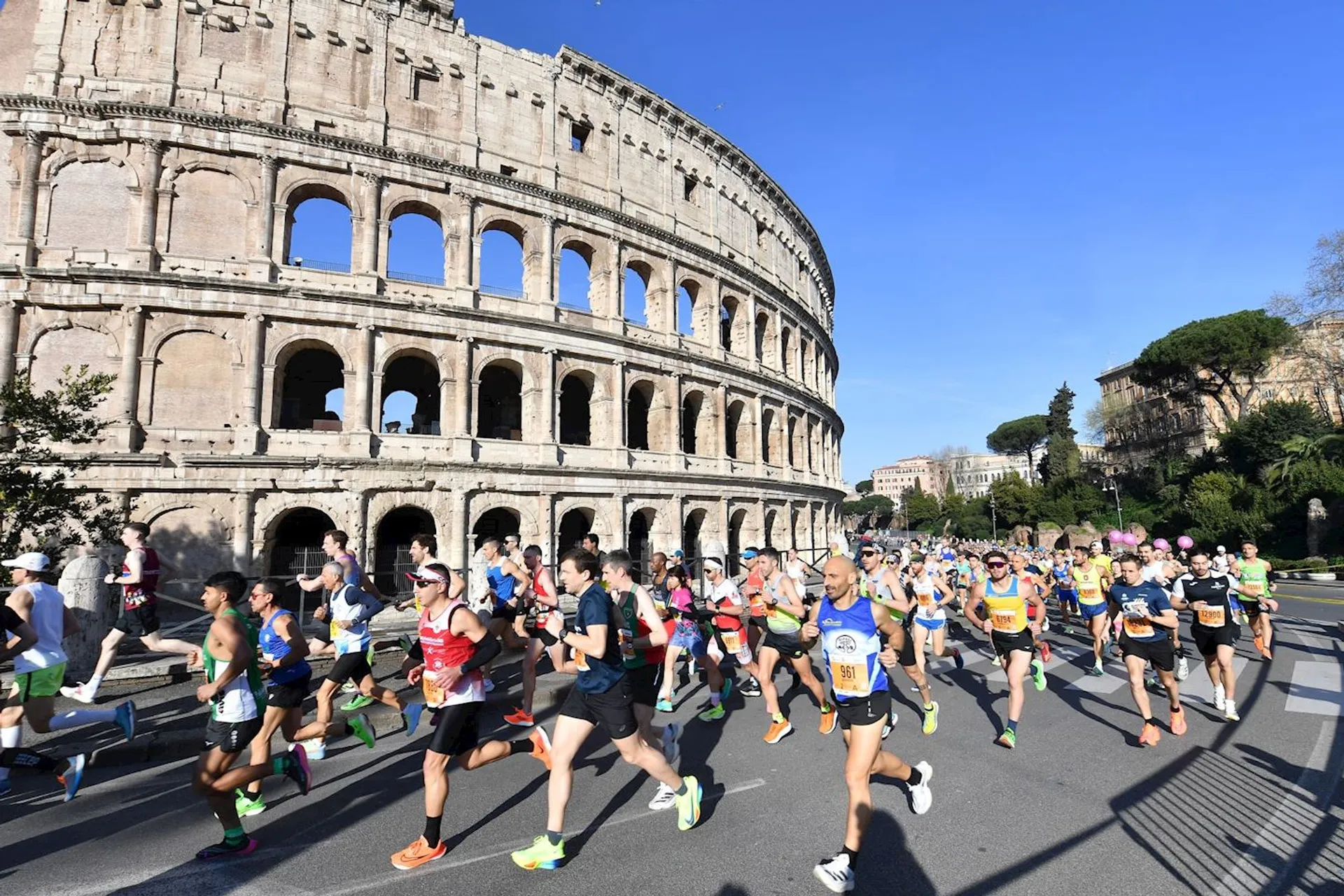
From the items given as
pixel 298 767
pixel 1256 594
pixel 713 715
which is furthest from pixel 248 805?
pixel 1256 594

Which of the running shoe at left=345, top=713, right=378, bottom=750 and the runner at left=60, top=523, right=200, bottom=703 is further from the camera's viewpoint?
the runner at left=60, top=523, right=200, bottom=703

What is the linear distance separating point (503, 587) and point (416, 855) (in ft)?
14.9

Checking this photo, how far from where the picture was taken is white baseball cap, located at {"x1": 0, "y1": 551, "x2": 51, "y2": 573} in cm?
561

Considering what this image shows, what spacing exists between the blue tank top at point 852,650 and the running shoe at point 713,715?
11.6 ft

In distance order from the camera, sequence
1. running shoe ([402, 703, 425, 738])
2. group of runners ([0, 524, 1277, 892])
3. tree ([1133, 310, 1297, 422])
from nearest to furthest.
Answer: group of runners ([0, 524, 1277, 892]), running shoe ([402, 703, 425, 738]), tree ([1133, 310, 1297, 422])

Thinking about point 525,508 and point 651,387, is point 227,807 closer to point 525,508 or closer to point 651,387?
point 525,508

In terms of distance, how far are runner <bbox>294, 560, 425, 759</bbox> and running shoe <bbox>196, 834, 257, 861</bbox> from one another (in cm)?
178

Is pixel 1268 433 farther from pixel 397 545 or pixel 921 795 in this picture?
pixel 397 545

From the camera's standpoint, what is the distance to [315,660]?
1027 centimetres

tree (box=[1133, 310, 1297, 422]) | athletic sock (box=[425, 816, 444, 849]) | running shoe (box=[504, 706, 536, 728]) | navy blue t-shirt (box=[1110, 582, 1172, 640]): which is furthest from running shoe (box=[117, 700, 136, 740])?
tree (box=[1133, 310, 1297, 422])

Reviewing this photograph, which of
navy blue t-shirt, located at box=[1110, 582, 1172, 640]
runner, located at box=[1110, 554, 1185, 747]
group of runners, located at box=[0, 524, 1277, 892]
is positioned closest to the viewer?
group of runners, located at box=[0, 524, 1277, 892]

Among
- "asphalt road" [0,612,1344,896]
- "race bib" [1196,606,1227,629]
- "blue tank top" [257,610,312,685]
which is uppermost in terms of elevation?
"blue tank top" [257,610,312,685]

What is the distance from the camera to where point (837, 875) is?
366cm

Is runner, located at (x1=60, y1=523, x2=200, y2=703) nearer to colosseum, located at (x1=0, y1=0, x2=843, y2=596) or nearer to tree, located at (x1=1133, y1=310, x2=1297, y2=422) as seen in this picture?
colosseum, located at (x1=0, y1=0, x2=843, y2=596)
